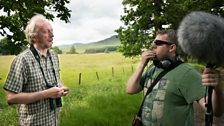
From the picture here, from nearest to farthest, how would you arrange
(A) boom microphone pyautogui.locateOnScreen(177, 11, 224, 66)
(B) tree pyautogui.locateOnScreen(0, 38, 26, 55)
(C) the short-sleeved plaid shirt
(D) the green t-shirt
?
(A) boom microphone pyautogui.locateOnScreen(177, 11, 224, 66) → (D) the green t-shirt → (C) the short-sleeved plaid shirt → (B) tree pyautogui.locateOnScreen(0, 38, 26, 55)

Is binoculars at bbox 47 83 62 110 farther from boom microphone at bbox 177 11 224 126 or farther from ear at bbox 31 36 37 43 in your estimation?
boom microphone at bbox 177 11 224 126

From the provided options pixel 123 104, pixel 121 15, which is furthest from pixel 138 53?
pixel 123 104

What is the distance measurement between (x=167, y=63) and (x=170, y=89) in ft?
0.94

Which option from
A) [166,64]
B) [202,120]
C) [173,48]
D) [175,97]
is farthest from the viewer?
[202,120]

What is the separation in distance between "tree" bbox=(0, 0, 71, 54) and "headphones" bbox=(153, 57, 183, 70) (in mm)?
4957

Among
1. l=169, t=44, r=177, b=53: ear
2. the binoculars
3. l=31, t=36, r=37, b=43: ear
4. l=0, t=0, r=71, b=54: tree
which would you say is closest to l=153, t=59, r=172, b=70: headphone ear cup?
l=169, t=44, r=177, b=53: ear

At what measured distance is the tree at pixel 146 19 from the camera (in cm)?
2867

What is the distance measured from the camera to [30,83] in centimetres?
423

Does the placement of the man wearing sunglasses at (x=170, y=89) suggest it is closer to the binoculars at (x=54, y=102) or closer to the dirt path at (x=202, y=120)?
the binoculars at (x=54, y=102)

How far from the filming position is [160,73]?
169 inches

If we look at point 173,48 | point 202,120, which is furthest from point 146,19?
point 173,48

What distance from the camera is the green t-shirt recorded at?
4.05 metres

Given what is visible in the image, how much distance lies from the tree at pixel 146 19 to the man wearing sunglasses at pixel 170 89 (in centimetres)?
2380

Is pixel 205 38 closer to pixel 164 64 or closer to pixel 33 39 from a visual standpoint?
pixel 164 64
